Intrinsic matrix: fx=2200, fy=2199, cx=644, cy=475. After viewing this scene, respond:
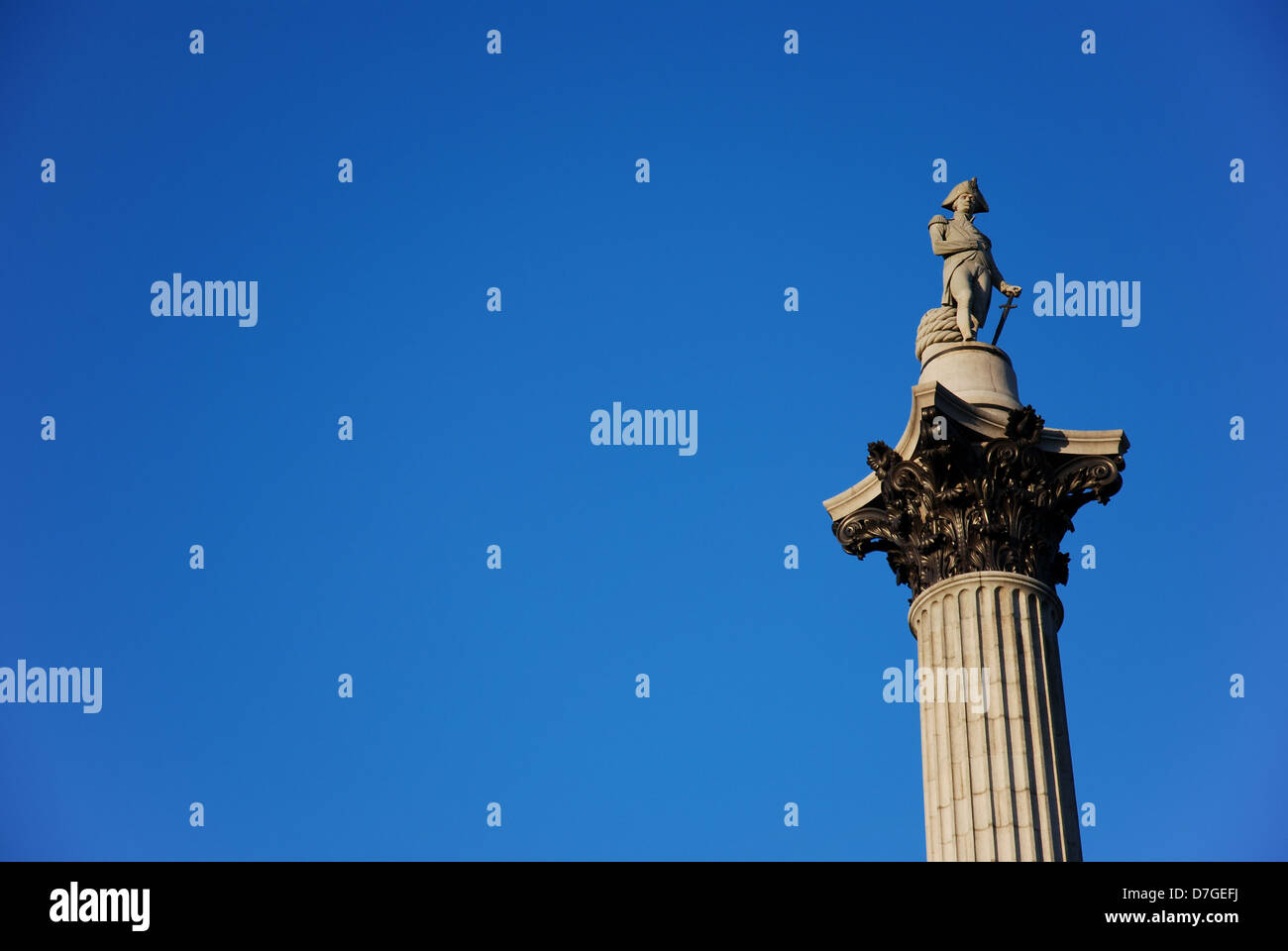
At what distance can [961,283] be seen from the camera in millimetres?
37594

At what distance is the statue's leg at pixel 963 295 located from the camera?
122 feet

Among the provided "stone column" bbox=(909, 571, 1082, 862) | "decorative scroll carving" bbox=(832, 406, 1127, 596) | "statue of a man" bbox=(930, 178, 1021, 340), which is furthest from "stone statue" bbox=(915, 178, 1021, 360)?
"stone column" bbox=(909, 571, 1082, 862)

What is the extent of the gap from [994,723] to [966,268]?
864cm

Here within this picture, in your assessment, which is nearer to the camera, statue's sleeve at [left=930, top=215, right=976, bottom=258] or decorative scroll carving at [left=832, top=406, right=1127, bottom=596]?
decorative scroll carving at [left=832, top=406, right=1127, bottom=596]

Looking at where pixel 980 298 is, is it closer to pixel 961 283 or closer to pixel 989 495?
pixel 961 283

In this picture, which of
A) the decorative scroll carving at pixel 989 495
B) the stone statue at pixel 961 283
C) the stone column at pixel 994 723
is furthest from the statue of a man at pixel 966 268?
the stone column at pixel 994 723

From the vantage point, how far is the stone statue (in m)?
37.4

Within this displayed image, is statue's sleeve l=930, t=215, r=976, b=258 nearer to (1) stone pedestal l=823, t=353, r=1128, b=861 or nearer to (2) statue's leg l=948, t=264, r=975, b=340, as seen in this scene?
(2) statue's leg l=948, t=264, r=975, b=340

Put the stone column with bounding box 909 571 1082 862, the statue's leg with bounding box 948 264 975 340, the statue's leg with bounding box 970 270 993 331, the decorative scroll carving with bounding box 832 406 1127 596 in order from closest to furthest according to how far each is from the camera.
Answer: the stone column with bounding box 909 571 1082 862 < the decorative scroll carving with bounding box 832 406 1127 596 < the statue's leg with bounding box 948 264 975 340 < the statue's leg with bounding box 970 270 993 331

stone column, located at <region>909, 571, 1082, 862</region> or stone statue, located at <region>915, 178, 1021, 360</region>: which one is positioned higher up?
stone statue, located at <region>915, 178, 1021, 360</region>

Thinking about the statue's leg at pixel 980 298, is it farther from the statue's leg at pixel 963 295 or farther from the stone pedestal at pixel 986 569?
the stone pedestal at pixel 986 569
